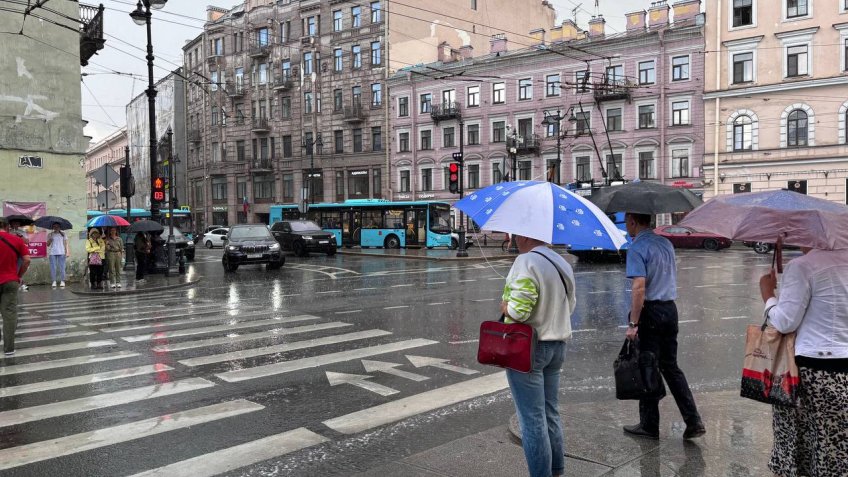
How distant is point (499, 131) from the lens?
48.1m

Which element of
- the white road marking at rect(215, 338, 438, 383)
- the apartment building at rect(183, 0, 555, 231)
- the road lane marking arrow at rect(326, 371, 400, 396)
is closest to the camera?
the road lane marking arrow at rect(326, 371, 400, 396)

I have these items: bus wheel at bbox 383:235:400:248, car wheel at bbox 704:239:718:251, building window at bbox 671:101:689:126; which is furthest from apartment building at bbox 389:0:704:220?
bus wheel at bbox 383:235:400:248

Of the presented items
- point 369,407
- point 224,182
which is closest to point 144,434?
point 369,407

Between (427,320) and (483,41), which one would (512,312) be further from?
(483,41)

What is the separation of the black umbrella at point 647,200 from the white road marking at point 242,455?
2915mm

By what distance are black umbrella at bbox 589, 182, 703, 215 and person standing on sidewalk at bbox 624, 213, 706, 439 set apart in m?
0.12

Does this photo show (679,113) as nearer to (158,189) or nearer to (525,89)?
(525,89)

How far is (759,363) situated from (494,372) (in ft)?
12.3

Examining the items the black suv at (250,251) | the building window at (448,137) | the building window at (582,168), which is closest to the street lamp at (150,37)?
the black suv at (250,251)

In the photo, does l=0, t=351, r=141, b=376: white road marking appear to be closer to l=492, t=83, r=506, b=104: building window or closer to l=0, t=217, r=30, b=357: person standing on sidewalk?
l=0, t=217, r=30, b=357: person standing on sidewalk

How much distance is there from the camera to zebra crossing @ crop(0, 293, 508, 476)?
16.2 ft

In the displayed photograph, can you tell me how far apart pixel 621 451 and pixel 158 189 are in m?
18.2

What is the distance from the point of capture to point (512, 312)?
3.73m

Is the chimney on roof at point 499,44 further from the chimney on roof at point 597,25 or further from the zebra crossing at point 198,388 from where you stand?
the zebra crossing at point 198,388
